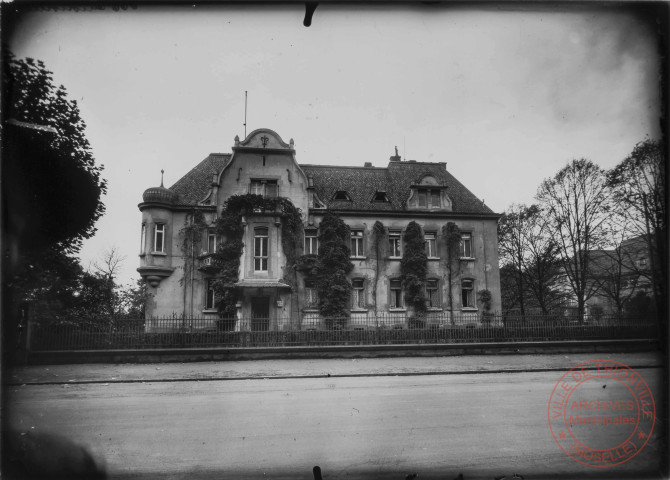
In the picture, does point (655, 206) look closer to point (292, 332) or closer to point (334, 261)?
point (292, 332)

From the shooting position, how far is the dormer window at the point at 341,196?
2034 cm

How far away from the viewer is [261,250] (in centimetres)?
1786

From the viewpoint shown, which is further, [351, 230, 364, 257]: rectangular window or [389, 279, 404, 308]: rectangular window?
[389, 279, 404, 308]: rectangular window

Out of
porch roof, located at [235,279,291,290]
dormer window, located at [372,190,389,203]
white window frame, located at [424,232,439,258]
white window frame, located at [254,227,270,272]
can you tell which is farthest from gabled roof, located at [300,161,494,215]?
porch roof, located at [235,279,291,290]

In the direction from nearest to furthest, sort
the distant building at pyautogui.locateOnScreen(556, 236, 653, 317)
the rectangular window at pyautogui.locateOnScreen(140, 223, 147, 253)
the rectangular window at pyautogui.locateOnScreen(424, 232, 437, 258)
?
the distant building at pyautogui.locateOnScreen(556, 236, 653, 317) < the rectangular window at pyautogui.locateOnScreen(140, 223, 147, 253) < the rectangular window at pyautogui.locateOnScreen(424, 232, 437, 258)

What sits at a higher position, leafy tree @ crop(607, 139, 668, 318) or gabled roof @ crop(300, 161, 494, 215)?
gabled roof @ crop(300, 161, 494, 215)

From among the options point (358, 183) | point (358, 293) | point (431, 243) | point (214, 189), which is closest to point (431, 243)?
point (431, 243)

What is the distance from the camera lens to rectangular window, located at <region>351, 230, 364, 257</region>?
67.7 ft

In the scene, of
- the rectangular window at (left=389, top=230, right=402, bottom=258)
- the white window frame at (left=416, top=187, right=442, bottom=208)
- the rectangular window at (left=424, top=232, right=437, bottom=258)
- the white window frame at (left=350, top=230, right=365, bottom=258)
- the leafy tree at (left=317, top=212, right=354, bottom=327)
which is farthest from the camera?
the rectangular window at (left=424, top=232, right=437, bottom=258)

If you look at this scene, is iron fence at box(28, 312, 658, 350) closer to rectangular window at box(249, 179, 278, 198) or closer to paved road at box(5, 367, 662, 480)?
paved road at box(5, 367, 662, 480)

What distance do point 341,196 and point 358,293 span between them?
4.70m

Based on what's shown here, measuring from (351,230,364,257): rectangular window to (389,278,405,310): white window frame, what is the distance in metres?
2.26

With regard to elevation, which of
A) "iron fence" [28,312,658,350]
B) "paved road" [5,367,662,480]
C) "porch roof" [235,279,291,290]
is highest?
"porch roof" [235,279,291,290]

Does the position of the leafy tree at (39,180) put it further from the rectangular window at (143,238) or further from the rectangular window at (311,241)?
the rectangular window at (311,241)
